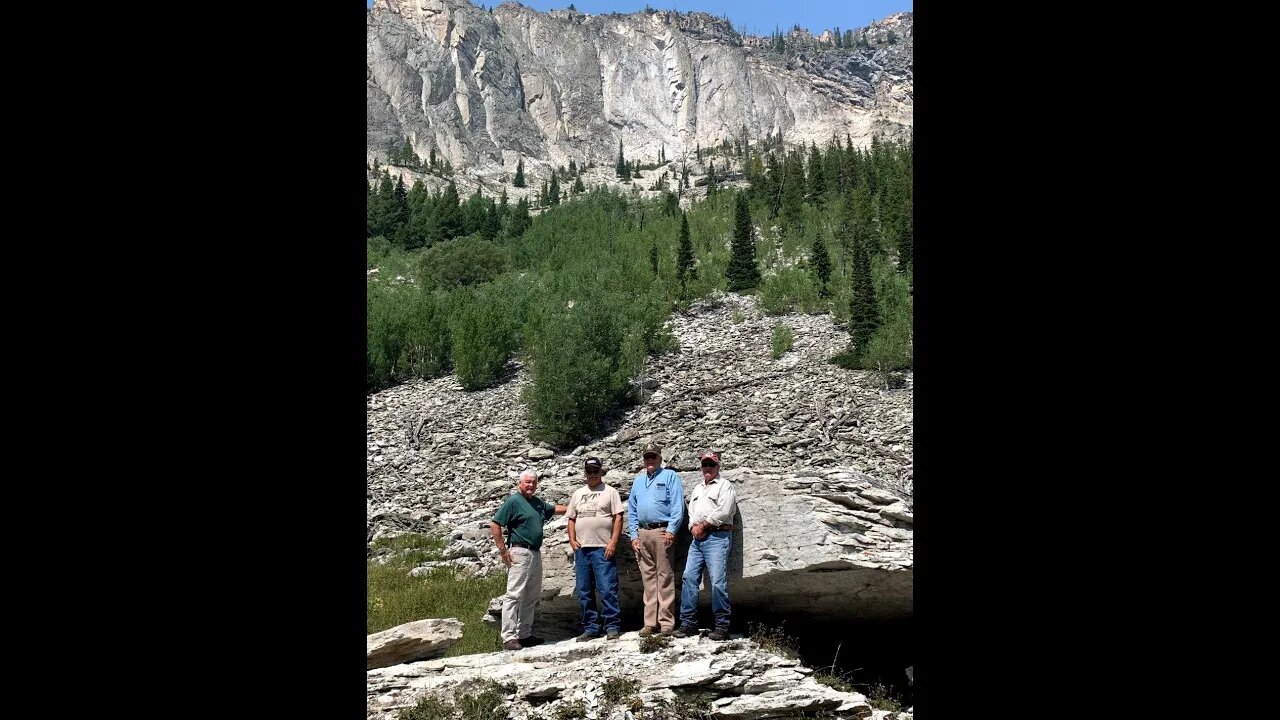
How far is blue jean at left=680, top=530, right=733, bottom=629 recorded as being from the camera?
8.66 metres

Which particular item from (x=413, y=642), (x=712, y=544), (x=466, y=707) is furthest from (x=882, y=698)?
(x=413, y=642)

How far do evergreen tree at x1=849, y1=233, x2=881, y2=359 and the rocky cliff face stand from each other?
7887cm

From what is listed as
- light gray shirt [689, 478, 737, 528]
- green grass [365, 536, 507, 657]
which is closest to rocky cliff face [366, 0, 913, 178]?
green grass [365, 536, 507, 657]

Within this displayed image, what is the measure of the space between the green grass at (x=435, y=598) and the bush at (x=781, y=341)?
13.0 meters

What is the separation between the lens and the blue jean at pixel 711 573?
341 inches

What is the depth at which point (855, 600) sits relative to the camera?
966 centimetres

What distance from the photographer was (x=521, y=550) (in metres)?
8.84

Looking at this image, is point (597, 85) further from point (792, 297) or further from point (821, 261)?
point (792, 297)
